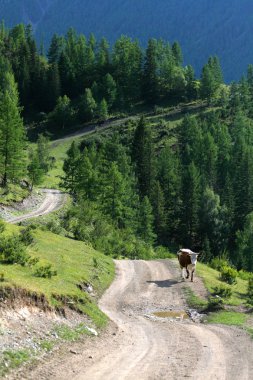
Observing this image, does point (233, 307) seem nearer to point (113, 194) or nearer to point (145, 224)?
point (113, 194)

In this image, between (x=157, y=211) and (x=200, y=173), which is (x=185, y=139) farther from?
(x=157, y=211)

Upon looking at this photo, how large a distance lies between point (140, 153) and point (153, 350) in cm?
9144

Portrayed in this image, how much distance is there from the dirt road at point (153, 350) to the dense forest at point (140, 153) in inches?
836

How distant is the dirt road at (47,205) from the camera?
6488 cm

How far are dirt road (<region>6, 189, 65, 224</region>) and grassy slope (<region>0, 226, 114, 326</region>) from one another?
2570cm

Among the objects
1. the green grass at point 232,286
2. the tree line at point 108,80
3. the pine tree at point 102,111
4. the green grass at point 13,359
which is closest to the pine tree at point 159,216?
the green grass at point 232,286

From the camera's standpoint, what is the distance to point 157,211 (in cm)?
10219

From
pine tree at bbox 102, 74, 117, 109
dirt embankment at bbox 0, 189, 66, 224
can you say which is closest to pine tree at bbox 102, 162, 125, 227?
dirt embankment at bbox 0, 189, 66, 224

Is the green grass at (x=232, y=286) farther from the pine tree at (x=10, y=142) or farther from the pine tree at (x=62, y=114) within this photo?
the pine tree at (x=62, y=114)

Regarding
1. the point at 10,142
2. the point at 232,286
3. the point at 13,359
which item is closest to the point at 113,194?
the point at 10,142

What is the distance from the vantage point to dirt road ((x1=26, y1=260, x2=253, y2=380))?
1602cm

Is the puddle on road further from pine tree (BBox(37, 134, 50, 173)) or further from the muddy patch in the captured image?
pine tree (BBox(37, 134, 50, 173))

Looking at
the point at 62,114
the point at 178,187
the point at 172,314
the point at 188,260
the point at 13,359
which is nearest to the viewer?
the point at 13,359

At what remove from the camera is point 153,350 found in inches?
749
